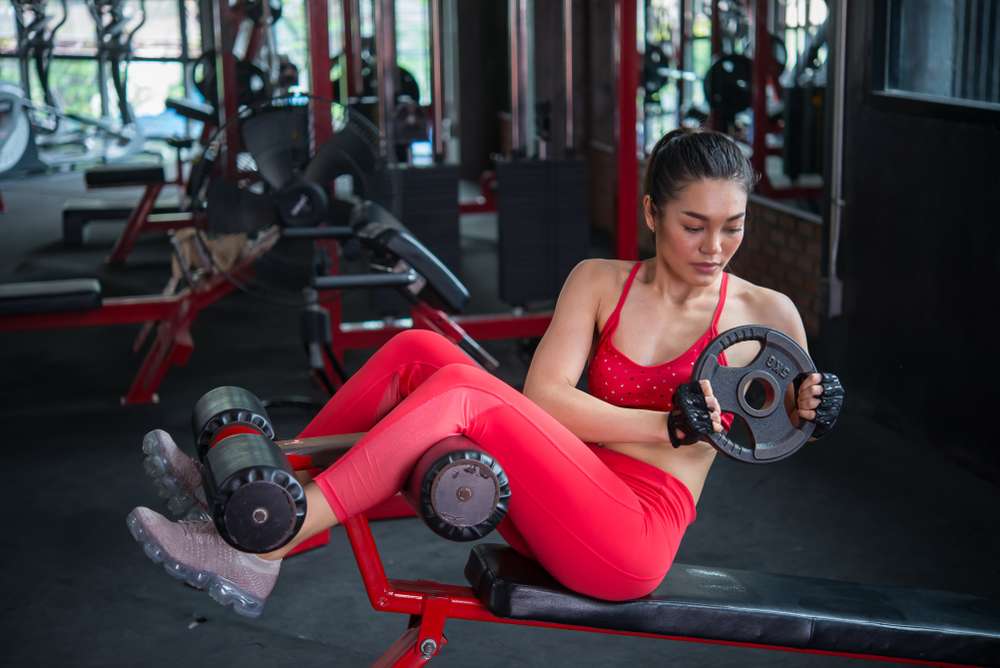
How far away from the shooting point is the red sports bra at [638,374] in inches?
68.2

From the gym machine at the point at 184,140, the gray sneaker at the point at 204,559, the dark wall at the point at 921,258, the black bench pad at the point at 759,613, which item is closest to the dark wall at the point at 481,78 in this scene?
the gym machine at the point at 184,140

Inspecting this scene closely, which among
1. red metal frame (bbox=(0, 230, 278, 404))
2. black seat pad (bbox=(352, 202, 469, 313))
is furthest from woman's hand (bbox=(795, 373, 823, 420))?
red metal frame (bbox=(0, 230, 278, 404))

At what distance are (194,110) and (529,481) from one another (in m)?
5.03

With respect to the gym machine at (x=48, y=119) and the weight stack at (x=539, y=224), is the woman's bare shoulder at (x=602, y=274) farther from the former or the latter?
the gym machine at (x=48, y=119)

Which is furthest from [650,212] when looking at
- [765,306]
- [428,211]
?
[428,211]

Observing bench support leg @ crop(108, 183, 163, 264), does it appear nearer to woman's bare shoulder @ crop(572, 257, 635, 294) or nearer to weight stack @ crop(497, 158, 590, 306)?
weight stack @ crop(497, 158, 590, 306)

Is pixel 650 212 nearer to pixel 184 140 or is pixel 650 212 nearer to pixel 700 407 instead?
pixel 700 407

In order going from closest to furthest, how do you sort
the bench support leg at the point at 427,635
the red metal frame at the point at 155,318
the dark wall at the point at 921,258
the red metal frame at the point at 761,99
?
the bench support leg at the point at 427,635
the dark wall at the point at 921,258
the red metal frame at the point at 155,318
the red metal frame at the point at 761,99

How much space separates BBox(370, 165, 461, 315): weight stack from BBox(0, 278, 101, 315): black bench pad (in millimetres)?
1105

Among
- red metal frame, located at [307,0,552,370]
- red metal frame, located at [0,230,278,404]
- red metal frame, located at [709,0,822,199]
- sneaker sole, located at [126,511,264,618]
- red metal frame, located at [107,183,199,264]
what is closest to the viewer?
sneaker sole, located at [126,511,264,618]

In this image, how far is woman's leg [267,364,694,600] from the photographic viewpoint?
1.54 m

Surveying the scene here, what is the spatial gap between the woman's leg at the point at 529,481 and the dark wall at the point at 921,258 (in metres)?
1.68

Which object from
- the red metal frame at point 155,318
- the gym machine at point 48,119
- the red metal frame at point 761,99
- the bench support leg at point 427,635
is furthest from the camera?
the gym machine at point 48,119

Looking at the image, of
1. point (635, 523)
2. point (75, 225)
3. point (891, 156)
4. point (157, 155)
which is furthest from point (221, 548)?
point (157, 155)
